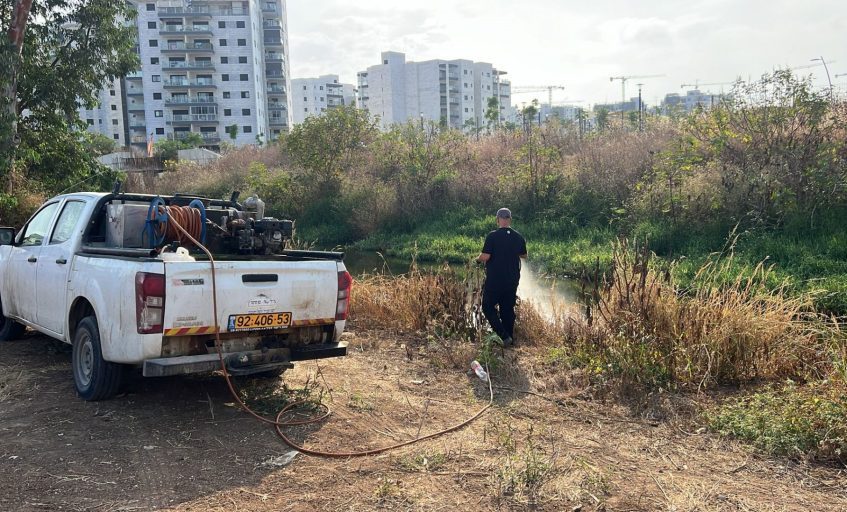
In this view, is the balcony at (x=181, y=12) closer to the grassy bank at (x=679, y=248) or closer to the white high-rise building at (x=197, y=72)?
the white high-rise building at (x=197, y=72)

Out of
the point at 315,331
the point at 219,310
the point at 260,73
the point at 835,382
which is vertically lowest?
the point at 835,382

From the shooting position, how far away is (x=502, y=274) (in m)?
8.07

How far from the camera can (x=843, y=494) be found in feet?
13.6

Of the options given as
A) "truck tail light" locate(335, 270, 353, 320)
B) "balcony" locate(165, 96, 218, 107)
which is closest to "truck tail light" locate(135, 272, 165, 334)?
"truck tail light" locate(335, 270, 353, 320)

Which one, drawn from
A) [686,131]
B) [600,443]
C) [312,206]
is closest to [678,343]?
[600,443]

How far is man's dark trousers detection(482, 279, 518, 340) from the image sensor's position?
8109 millimetres

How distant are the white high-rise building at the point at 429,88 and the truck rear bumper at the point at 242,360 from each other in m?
117

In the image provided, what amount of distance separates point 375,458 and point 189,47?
88.1 m

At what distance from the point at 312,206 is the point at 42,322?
2305 cm

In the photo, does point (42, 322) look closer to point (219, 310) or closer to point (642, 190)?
point (219, 310)

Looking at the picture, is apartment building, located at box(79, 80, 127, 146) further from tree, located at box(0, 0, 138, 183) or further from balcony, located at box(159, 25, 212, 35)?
tree, located at box(0, 0, 138, 183)

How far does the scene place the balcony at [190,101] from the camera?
82375mm

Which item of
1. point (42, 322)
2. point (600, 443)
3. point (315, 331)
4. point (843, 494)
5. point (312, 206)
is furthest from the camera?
point (312, 206)

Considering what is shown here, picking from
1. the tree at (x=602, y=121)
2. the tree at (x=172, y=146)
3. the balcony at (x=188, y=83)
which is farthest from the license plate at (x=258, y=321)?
the balcony at (x=188, y=83)
